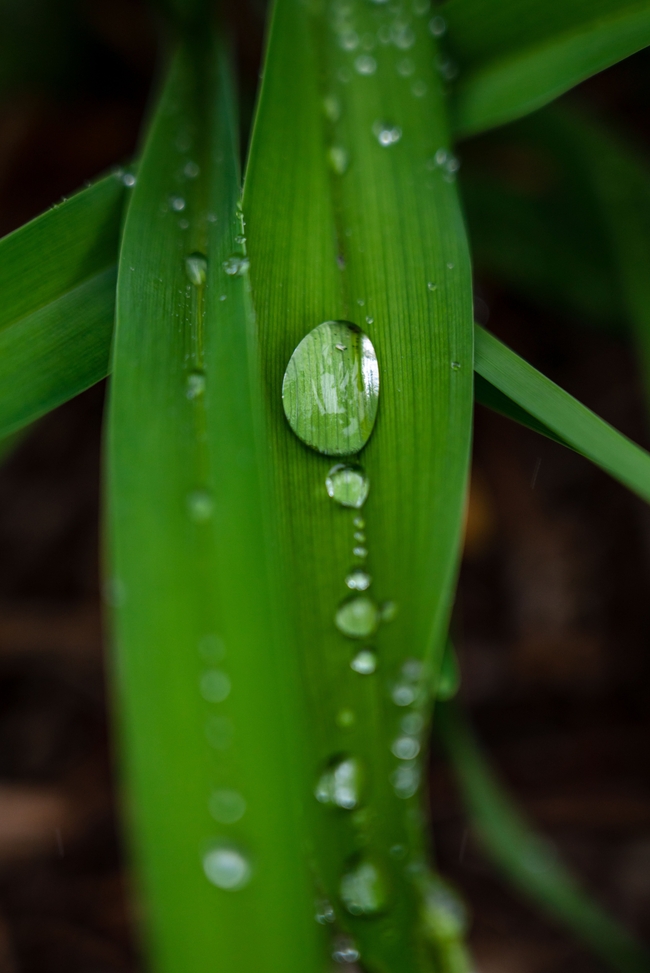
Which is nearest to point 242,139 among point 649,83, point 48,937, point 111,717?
point 649,83

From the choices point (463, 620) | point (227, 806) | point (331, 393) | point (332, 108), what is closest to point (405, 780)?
point (227, 806)

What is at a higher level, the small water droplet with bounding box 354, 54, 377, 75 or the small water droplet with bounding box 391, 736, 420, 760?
the small water droplet with bounding box 354, 54, 377, 75

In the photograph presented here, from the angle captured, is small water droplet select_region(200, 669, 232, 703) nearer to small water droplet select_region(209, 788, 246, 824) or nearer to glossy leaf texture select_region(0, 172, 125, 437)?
small water droplet select_region(209, 788, 246, 824)

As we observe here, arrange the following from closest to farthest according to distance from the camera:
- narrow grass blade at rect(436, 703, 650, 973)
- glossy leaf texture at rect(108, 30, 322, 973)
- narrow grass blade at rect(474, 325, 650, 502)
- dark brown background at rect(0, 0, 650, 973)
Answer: glossy leaf texture at rect(108, 30, 322, 973)
narrow grass blade at rect(474, 325, 650, 502)
narrow grass blade at rect(436, 703, 650, 973)
dark brown background at rect(0, 0, 650, 973)

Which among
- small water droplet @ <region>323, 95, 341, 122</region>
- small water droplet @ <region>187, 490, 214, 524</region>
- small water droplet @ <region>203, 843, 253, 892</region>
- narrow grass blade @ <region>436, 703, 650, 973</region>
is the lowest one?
narrow grass blade @ <region>436, 703, 650, 973</region>

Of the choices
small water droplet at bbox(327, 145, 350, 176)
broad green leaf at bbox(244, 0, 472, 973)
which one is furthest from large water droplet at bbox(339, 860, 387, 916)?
small water droplet at bbox(327, 145, 350, 176)

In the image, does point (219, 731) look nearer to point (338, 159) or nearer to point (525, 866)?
point (338, 159)

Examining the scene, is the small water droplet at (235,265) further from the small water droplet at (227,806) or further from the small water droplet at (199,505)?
the small water droplet at (227,806)
